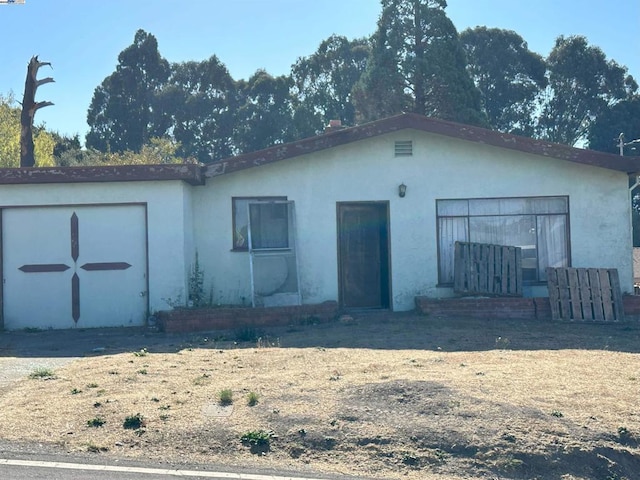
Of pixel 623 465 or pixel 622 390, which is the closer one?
pixel 623 465

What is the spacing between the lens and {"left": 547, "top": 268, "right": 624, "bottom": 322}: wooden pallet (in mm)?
13555

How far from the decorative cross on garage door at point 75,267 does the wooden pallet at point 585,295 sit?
8269mm

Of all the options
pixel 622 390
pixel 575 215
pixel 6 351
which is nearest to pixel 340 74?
pixel 575 215

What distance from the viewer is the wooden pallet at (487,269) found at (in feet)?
46.7

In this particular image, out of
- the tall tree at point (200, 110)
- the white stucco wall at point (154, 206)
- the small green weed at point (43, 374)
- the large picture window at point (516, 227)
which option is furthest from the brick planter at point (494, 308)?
the tall tree at point (200, 110)

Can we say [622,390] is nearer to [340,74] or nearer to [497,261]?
[497,261]

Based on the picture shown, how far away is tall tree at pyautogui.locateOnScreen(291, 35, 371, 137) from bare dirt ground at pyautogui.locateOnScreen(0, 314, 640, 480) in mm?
32363

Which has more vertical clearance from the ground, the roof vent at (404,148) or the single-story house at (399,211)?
the roof vent at (404,148)

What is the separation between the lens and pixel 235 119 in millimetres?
45156

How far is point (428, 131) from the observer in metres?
14.6

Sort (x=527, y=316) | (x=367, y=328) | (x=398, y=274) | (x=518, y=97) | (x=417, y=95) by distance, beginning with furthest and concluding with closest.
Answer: (x=518, y=97), (x=417, y=95), (x=398, y=274), (x=527, y=316), (x=367, y=328)

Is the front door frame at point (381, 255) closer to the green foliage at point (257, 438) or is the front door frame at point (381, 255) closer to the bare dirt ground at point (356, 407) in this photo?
the bare dirt ground at point (356, 407)

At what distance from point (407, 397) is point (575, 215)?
903 cm

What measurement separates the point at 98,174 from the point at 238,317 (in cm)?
385
